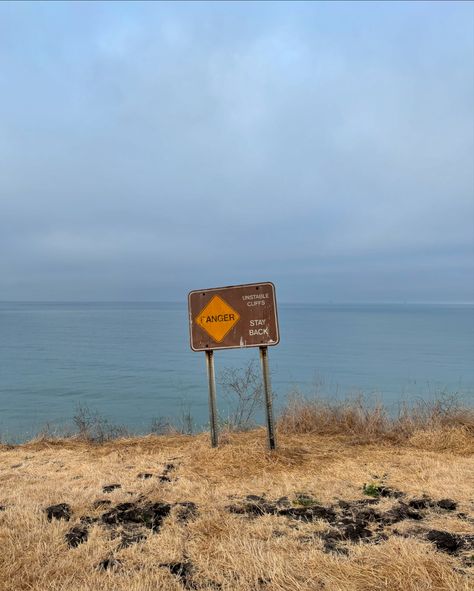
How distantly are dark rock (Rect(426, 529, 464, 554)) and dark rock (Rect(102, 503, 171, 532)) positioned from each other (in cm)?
209

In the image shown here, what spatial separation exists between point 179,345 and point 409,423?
114 feet

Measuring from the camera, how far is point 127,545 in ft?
11.2

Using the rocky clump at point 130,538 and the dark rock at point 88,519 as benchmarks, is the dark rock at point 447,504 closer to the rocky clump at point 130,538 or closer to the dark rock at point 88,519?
the rocky clump at point 130,538

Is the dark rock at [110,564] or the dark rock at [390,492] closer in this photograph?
the dark rock at [110,564]

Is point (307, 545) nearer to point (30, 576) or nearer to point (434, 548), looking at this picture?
point (434, 548)

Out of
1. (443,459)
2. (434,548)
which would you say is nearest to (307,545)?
(434,548)

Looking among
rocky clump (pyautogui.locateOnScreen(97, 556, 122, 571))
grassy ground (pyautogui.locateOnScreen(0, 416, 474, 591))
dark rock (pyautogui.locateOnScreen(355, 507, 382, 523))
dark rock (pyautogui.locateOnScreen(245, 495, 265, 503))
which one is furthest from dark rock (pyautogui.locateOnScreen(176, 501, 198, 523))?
dark rock (pyautogui.locateOnScreen(355, 507, 382, 523))

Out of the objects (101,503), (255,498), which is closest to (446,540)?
(255,498)

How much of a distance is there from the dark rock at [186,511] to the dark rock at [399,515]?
62.5 inches

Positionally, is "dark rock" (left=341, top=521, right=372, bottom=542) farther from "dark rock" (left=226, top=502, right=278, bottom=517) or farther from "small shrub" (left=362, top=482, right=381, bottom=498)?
"small shrub" (left=362, top=482, right=381, bottom=498)

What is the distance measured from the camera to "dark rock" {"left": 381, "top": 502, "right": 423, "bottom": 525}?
12.8ft

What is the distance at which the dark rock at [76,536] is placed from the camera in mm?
3434

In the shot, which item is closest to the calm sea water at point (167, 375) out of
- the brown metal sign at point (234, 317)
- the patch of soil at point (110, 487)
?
the brown metal sign at point (234, 317)

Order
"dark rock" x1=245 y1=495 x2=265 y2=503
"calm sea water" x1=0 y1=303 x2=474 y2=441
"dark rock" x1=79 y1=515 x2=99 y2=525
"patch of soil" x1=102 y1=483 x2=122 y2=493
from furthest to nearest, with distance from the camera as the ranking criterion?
"calm sea water" x1=0 y1=303 x2=474 y2=441, "patch of soil" x1=102 y1=483 x2=122 y2=493, "dark rock" x1=245 y1=495 x2=265 y2=503, "dark rock" x1=79 y1=515 x2=99 y2=525
